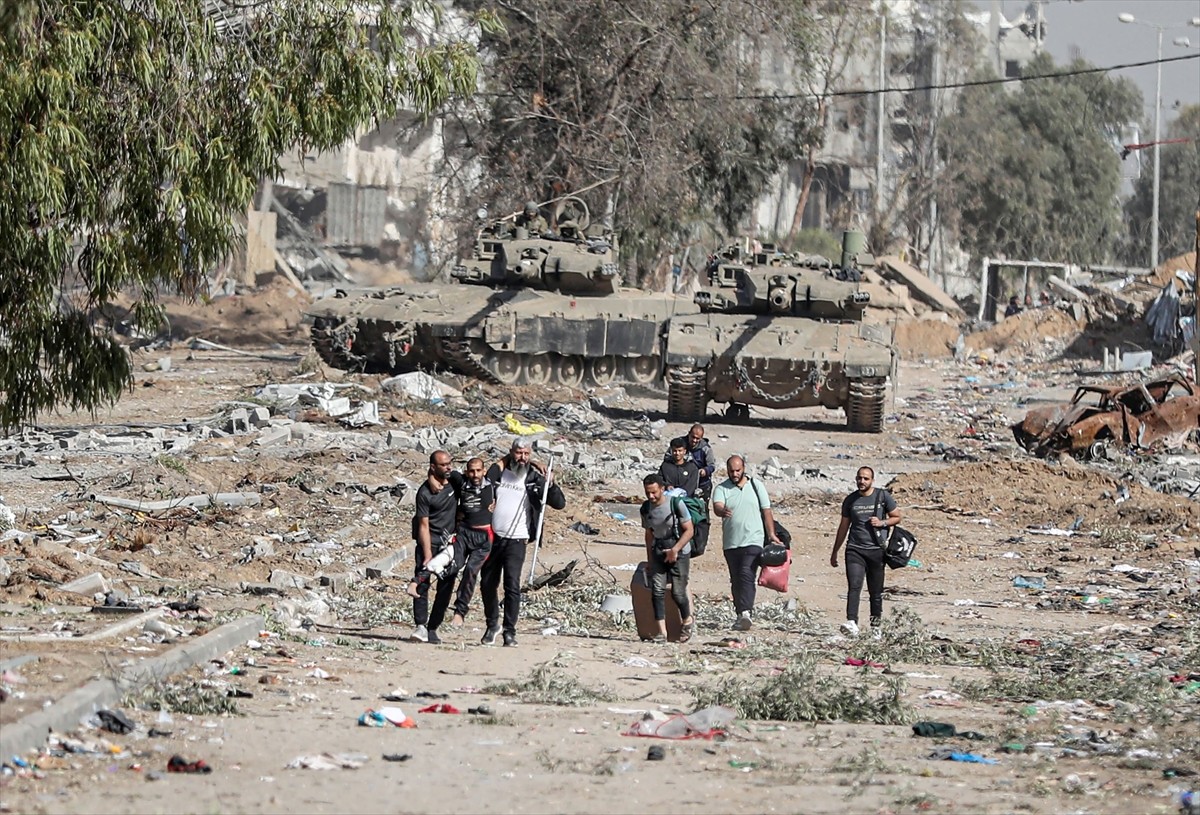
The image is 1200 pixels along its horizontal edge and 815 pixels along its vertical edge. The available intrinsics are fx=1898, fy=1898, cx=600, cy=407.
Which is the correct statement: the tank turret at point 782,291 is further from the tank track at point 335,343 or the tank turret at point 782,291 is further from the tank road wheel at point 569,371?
the tank track at point 335,343

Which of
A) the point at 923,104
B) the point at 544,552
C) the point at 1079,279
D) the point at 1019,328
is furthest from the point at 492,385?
the point at 923,104

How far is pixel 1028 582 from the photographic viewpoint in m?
15.3

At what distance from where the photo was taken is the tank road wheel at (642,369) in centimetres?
3095

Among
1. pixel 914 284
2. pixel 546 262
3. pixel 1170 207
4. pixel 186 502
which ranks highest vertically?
pixel 1170 207

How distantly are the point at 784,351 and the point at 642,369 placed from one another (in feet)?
17.2

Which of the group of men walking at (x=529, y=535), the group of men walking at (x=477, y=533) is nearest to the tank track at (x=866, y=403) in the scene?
the group of men walking at (x=529, y=535)

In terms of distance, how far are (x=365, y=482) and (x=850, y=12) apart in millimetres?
36677

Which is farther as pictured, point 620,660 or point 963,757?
point 620,660

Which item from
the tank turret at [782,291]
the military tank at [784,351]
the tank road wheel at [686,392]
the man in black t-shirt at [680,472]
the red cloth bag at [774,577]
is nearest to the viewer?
the red cloth bag at [774,577]

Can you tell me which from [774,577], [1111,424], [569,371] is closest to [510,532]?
[774,577]

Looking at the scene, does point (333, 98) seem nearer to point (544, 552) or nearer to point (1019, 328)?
point (544, 552)

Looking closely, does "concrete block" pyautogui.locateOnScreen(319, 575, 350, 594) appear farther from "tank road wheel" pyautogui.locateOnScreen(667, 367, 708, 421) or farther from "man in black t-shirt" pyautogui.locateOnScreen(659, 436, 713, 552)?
"tank road wheel" pyautogui.locateOnScreen(667, 367, 708, 421)

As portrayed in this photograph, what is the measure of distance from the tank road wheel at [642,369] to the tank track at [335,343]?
4.31 meters

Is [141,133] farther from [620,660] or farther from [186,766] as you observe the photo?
[186,766]
